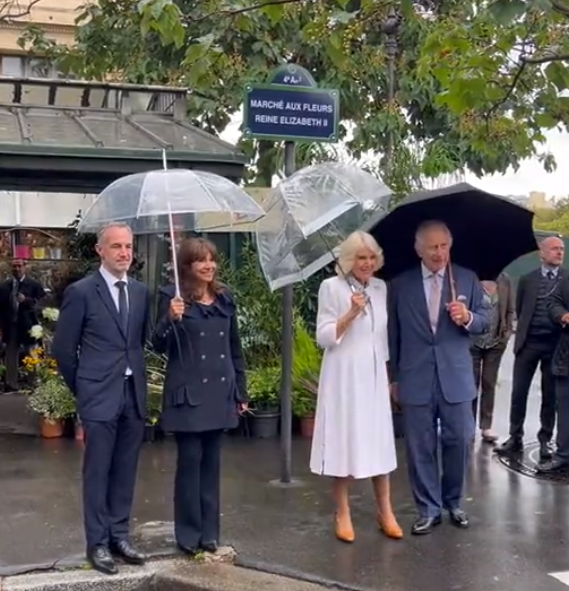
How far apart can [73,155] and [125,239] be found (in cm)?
417

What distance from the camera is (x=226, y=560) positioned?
18.0 ft

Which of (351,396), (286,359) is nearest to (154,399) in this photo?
(286,359)

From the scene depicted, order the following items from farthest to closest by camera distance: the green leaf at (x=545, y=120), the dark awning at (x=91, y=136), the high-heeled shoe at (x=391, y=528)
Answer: the dark awning at (x=91, y=136), the green leaf at (x=545, y=120), the high-heeled shoe at (x=391, y=528)

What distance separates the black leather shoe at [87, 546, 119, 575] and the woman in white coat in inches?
52.8

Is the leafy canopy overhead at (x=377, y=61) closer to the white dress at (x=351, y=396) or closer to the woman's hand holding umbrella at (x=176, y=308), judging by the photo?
the white dress at (x=351, y=396)

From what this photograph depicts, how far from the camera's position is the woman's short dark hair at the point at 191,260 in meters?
5.35

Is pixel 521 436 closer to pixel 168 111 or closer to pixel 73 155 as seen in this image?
pixel 73 155

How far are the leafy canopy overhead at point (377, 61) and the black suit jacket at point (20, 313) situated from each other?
2.93 meters

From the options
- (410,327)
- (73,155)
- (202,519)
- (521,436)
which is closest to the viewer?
(202,519)

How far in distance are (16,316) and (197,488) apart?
24.7 feet

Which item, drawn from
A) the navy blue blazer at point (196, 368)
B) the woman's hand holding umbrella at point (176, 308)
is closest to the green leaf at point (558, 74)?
the navy blue blazer at point (196, 368)

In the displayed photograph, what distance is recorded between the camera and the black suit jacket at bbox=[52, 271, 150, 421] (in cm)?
522

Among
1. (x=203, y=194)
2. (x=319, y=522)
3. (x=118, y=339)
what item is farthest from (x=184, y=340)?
(x=319, y=522)

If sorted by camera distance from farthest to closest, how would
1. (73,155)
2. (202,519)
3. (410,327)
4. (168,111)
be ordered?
(168,111) → (73,155) → (410,327) → (202,519)
